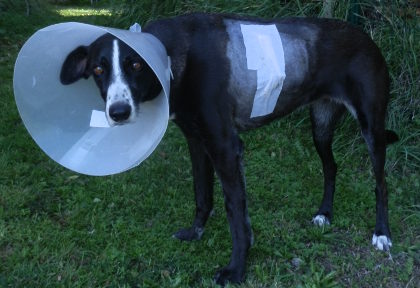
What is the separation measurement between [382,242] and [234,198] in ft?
3.71

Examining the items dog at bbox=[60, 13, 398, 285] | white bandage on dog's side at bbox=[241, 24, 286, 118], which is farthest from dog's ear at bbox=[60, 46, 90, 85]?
white bandage on dog's side at bbox=[241, 24, 286, 118]

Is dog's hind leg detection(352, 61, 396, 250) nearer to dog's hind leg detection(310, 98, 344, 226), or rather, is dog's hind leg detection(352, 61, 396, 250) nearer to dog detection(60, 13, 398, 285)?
dog detection(60, 13, 398, 285)

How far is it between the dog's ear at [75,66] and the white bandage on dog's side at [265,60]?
89 centimetres

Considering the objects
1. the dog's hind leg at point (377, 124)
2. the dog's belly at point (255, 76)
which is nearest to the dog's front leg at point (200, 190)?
the dog's belly at point (255, 76)

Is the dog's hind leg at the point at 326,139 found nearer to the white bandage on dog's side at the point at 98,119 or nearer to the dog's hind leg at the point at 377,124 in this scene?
the dog's hind leg at the point at 377,124

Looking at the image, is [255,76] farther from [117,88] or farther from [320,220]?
[320,220]

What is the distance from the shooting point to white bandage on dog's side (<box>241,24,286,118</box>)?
319 cm

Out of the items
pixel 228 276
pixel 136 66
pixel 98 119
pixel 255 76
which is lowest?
pixel 228 276

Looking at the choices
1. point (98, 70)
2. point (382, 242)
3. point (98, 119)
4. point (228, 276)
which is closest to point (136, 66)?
point (98, 70)

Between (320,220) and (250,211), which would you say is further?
(250,211)

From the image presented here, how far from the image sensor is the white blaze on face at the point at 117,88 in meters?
2.73

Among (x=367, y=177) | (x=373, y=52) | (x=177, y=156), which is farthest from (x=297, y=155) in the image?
(x=373, y=52)

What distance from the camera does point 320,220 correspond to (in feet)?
12.9

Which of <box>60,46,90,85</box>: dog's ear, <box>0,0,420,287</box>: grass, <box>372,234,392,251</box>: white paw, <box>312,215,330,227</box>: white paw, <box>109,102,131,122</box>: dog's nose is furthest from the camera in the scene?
<box>312,215,330,227</box>: white paw
